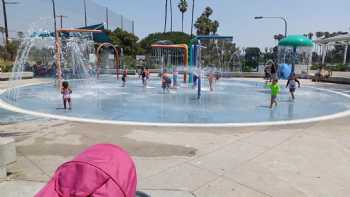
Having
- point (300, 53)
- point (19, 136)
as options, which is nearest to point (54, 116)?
point (19, 136)

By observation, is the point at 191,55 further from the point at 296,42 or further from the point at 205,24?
the point at 205,24

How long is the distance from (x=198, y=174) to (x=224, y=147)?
174cm

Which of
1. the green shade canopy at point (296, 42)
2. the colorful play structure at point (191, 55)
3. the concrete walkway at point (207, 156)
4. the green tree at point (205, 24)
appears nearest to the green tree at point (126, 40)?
the green tree at point (205, 24)

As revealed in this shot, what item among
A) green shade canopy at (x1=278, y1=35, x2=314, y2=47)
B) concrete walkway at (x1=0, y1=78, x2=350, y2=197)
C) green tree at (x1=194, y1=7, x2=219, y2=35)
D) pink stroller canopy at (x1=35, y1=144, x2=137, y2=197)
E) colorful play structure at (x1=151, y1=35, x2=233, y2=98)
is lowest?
concrete walkway at (x1=0, y1=78, x2=350, y2=197)

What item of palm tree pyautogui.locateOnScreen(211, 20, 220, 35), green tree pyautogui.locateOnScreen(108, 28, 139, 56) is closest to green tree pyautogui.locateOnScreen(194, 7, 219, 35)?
palm tree pyautogui.locateOnScreen(211, 20, 220, 35)

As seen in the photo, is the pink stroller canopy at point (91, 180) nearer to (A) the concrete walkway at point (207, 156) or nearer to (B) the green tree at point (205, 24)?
(A) the concrete walkway at point (207, 156)

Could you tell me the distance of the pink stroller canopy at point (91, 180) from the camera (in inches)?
96.5

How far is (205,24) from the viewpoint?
62.8 m

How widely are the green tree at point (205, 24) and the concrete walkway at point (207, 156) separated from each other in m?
55.2

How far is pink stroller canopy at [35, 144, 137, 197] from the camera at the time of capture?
2450 millimetres

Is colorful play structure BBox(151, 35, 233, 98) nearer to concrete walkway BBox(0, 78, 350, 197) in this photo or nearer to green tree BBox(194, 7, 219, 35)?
concrete walkway BBox(0, 78, 350, 197)

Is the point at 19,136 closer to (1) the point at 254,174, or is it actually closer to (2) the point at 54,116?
(2) the point at 54,116

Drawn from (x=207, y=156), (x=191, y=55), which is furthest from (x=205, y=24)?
(x=207, y=156)

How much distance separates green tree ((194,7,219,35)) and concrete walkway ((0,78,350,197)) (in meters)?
55.2
